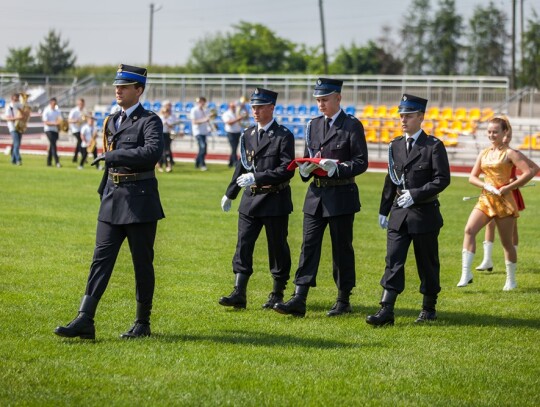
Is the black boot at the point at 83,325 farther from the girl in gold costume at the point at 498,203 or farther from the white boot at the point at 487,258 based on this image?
the white boot at the point at 487,258

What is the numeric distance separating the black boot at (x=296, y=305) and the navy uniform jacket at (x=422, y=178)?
981mm

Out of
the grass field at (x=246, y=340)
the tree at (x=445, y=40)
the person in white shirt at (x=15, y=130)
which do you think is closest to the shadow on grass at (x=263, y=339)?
the grass field at (x=246, y=340)

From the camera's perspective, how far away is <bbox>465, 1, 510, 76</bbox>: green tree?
272 feet

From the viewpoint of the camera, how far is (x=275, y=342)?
8.79 m

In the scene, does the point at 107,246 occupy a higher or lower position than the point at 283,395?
higher

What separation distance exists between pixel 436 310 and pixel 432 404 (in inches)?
143

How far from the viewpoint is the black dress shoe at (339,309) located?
1012 centimetres

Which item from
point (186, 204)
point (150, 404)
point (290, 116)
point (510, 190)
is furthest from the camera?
point (290, 116)

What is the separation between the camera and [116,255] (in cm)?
873

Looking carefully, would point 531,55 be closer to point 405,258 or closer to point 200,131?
point 200,131

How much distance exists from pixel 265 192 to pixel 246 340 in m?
1.79

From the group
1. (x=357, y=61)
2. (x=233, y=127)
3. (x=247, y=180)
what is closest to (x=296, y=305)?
(x=247, y=180)

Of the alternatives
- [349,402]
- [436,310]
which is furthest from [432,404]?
[436,310]

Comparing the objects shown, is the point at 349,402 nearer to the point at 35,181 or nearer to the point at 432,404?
the point at 432,404
